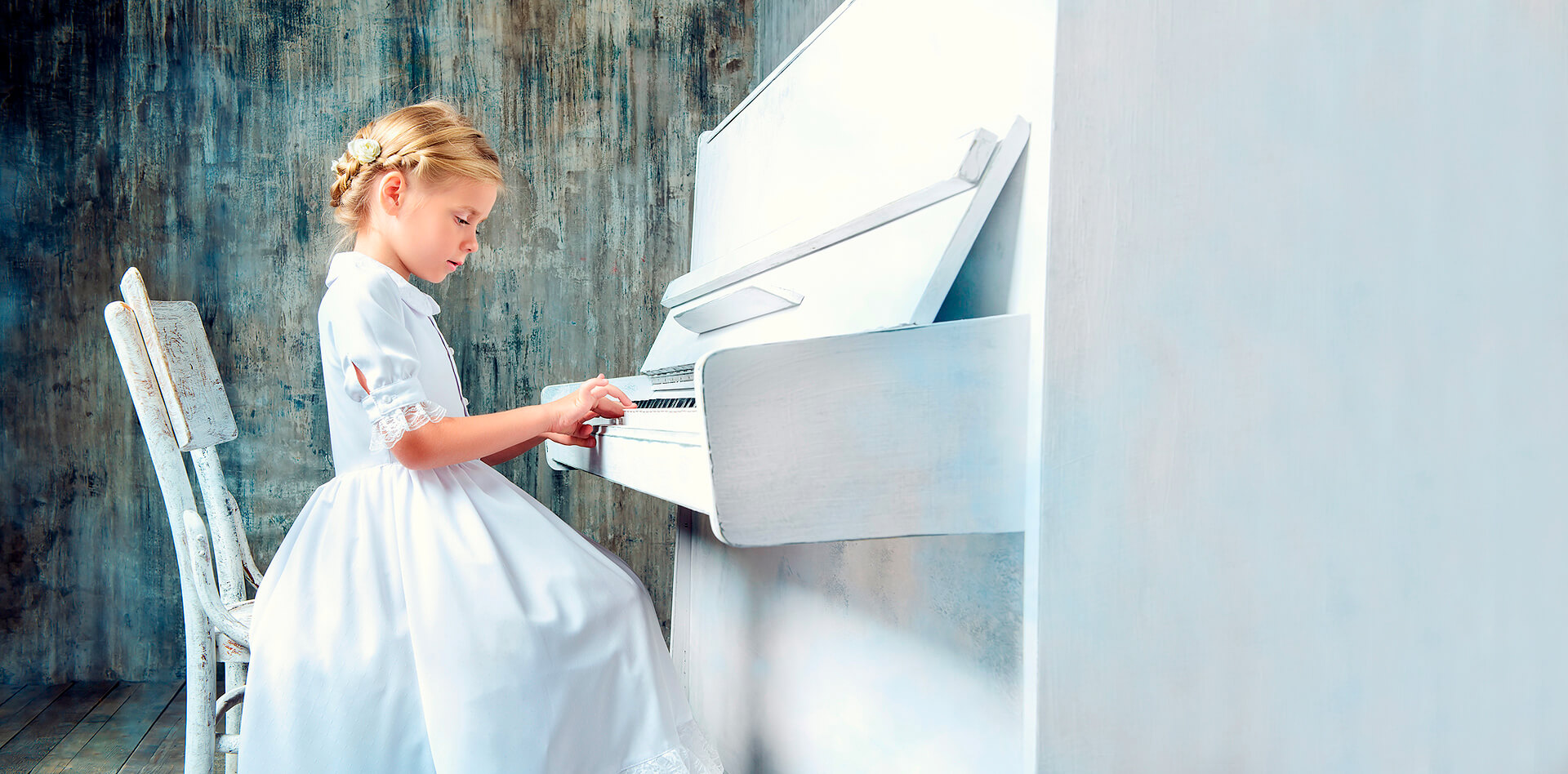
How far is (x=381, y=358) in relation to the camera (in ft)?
3.43

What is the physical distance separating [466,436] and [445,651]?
272 millimetres

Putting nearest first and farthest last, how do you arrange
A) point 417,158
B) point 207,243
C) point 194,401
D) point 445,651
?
point 445,651
point 417,158
point 194,401
point 207,243

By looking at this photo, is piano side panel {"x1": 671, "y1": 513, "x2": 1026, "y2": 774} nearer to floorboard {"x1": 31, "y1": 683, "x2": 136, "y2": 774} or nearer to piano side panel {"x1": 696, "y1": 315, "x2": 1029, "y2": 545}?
piano side panel {"x1": 696, "y1": 315, "x2": 1029, "y2": 545}

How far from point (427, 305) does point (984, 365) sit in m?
0.80

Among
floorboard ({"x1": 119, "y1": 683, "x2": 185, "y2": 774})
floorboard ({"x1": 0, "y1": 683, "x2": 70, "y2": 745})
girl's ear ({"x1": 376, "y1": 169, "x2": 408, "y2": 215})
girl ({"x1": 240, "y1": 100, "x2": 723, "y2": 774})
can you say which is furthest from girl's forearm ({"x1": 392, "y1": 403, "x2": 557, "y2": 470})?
floorboard ({"x1": 0, "y1": 683, "x2": 70, "y2": 745})

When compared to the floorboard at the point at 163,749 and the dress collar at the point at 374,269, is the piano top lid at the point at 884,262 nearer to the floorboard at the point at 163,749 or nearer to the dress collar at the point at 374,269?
the dress collar at the point at 374,269

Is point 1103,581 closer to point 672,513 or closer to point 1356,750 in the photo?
point 1356,750

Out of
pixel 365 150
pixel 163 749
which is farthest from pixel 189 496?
pixel 163 749

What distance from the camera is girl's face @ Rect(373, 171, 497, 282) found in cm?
118

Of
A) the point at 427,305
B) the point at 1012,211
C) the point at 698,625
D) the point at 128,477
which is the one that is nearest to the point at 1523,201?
the point at 1012,211

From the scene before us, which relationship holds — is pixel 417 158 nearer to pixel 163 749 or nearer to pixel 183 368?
pixel 183 368

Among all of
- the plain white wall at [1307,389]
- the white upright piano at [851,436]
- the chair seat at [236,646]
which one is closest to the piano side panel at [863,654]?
the white upright piano at [851,436]

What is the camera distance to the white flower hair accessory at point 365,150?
3.85 ft

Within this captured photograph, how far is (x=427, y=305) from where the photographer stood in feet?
3.93
